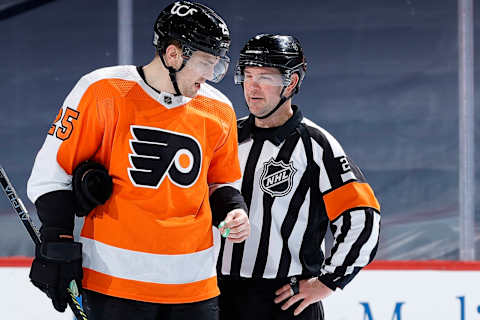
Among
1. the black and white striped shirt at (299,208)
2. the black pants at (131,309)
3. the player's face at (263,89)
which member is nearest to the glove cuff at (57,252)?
the black pants at (131,309)

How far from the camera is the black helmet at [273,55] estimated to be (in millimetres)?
1798

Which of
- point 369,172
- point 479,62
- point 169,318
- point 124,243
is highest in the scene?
point 479,62

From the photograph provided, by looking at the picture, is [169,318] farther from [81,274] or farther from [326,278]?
[326,278]

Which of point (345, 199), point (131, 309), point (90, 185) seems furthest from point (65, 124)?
point (345, 199)

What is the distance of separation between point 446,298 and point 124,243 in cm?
141

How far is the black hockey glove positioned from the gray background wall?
2.47 metres

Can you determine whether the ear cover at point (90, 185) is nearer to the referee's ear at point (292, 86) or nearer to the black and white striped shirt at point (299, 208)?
the black and white striped shirt at point (299, 208)

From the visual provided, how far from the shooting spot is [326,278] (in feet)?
5.89

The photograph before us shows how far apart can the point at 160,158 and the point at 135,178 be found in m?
0.06

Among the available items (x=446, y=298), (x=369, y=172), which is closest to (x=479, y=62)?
(x=369, y=172)

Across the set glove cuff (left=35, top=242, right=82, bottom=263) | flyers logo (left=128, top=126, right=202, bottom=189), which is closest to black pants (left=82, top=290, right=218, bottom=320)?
glove cuff (left=35, top=242, right=82, bottom=263)

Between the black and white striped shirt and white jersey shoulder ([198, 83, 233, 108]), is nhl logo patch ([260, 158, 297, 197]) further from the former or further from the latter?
white jersey shoulder ([198, 83, 233, 108])

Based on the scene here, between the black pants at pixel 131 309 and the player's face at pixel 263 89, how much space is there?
0.58 m

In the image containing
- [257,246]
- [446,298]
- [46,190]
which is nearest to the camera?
[46,190]
